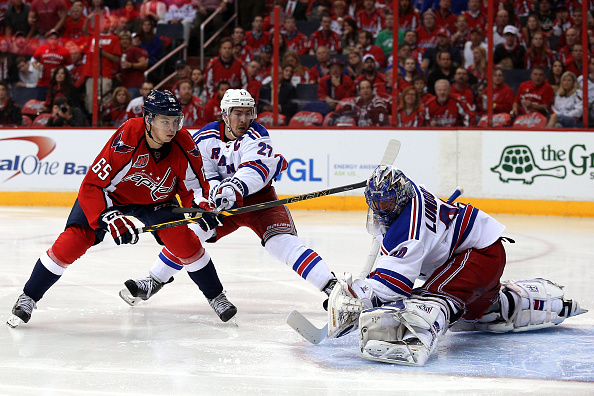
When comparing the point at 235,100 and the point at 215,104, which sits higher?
the point at 235,100

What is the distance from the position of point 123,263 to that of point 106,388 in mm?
2638

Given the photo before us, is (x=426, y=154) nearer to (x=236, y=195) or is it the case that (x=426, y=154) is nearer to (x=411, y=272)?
(x=236, y=195)

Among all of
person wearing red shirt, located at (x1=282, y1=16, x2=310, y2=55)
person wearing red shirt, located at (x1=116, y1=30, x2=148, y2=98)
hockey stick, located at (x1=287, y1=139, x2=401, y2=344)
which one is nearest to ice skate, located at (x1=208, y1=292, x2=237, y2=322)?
hockey stick, located at (x1=287, y1=139, x2=401, y2=344)

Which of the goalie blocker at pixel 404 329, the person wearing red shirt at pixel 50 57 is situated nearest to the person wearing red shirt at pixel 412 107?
the person wearing red shirt at pixel 50 57

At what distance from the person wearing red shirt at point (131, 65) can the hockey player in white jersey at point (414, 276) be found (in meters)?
5.90

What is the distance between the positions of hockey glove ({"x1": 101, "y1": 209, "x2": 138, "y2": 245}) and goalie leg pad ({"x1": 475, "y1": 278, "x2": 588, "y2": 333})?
4.81ft

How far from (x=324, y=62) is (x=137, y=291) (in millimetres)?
4727

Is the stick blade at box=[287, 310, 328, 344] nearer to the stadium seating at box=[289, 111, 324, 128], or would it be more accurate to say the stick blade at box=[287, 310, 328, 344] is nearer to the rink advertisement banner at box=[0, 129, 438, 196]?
the rink advertisement banner at box=[0, 129, 438, 196]

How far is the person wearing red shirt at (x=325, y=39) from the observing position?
27.8 feet

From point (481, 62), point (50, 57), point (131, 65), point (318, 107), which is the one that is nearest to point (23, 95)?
point (50, 57)

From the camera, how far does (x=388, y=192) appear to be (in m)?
3.08

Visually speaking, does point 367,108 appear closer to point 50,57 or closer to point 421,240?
point 50,57

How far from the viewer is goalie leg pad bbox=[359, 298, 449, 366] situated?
2.99 m

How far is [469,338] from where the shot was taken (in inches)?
136
